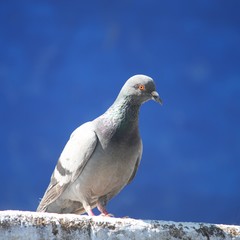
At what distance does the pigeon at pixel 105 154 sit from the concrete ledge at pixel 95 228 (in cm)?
185

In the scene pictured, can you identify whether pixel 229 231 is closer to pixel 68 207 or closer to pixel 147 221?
pixel 147 221

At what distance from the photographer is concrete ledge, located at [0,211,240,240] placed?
3277 millimetres

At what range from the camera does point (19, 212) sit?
131 inches

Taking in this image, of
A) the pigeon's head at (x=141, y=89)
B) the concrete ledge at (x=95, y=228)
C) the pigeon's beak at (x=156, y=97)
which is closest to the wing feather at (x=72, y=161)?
the pigeon's head at (x=141, y=89)

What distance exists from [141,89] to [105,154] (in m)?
0.83

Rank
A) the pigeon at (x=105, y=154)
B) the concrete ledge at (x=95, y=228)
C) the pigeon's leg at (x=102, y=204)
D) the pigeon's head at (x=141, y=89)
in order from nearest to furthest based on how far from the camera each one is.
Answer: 1. the concrete ledge at (x=95, y=228)
2. the pigeon at (x=105, y=154)
3. the pigeon's head at (x=141, y=89)
4. the pigeon's leg at (x=102, y=204)

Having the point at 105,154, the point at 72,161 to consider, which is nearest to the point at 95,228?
A: the point at 105,154

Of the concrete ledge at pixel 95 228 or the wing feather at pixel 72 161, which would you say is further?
the wing feather at pixel 72 161

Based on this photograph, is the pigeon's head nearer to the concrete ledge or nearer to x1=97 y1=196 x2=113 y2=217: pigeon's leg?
x1=97 y1=196 x2=113 y2=217: pigeon's leg

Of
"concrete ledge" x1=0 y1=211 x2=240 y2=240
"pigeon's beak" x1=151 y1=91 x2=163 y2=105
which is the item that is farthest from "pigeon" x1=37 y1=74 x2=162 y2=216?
"concrete ledge" x1=0 y1=211 x2=240 y2=240

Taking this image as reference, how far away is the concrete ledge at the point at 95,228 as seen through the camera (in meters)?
3.28

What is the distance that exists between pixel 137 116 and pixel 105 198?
1027 millimetres

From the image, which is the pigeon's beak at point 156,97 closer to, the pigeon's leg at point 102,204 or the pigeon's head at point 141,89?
the pigeon's head at point 141,89

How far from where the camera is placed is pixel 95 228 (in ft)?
11.4
